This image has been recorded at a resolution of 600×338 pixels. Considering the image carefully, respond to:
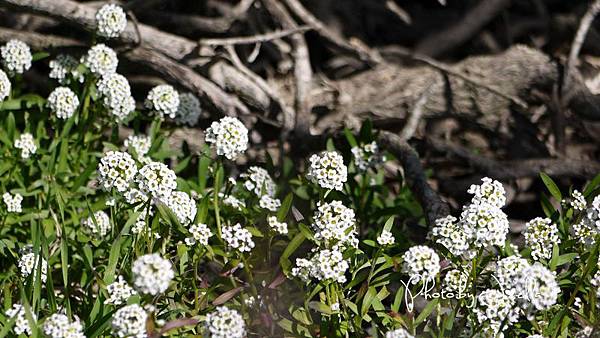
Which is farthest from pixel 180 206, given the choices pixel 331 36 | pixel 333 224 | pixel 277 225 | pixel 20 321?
pixel 331 36

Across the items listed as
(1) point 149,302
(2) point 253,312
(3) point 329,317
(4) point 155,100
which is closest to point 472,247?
(3) point 329,317

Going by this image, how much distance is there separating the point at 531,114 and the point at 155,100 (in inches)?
106

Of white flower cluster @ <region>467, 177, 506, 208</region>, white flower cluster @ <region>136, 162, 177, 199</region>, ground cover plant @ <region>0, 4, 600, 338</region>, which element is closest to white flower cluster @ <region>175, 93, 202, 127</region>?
ground cover plant @ <region>0, 4, 600, 338</region>

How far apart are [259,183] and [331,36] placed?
1844 millimetres

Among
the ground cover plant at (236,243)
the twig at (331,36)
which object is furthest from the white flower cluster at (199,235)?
the twig at (331,36)

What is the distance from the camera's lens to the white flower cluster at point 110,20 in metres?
4.68

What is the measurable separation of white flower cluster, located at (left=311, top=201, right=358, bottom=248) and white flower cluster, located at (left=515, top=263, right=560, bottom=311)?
772 mm

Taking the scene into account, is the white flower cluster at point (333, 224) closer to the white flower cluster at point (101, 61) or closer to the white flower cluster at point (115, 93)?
the white flower cluster at point (115, 93)

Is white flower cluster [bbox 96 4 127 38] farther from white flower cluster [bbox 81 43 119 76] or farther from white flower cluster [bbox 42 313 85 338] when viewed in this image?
white flower cluster [bbox 42 313 85 338]

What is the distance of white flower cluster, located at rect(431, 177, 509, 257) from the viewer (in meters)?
3.36

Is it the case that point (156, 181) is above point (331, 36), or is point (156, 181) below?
above

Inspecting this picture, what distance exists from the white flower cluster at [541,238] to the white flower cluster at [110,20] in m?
2.35

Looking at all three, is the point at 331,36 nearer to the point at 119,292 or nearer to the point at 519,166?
the point at 519,166

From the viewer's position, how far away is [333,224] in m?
3.53
